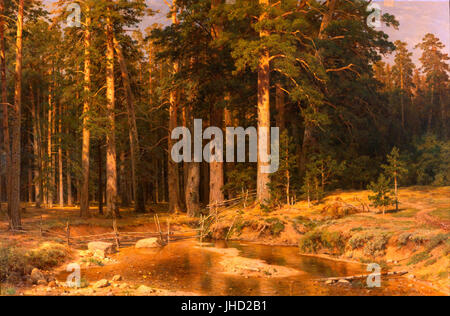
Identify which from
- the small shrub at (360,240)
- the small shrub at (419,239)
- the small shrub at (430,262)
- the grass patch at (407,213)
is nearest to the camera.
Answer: the small shrub at (430,262)

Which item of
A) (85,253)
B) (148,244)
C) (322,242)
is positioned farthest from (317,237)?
(85,253)

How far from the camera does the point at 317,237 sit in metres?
18.6

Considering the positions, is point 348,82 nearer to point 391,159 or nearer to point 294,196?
point 294,196

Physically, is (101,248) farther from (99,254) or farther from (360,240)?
(360,240)

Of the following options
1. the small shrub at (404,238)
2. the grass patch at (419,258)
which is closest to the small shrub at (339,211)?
the small shrub at (404,238)

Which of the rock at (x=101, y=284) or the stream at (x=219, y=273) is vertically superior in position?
the rock at (x=101, y=284)

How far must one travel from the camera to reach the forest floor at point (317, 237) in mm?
12516

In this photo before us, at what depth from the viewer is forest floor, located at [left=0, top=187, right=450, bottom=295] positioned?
12516mm

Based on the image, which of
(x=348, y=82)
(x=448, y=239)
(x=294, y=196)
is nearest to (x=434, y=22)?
(x=348, y=82)

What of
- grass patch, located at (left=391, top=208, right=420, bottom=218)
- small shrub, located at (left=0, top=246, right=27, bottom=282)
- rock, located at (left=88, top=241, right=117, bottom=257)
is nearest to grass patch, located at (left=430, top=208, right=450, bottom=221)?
grass patch, located at (left=391, top=208, right=420, bottom=218)

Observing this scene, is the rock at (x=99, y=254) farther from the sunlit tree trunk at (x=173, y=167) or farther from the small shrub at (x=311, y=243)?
the sunlit tree trunk at (x=173, y=167)

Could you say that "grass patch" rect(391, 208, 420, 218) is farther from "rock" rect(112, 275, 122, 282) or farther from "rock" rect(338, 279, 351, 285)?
"rock" rect(112, 275, 122, 282)

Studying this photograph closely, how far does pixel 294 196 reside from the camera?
25.1 metres
